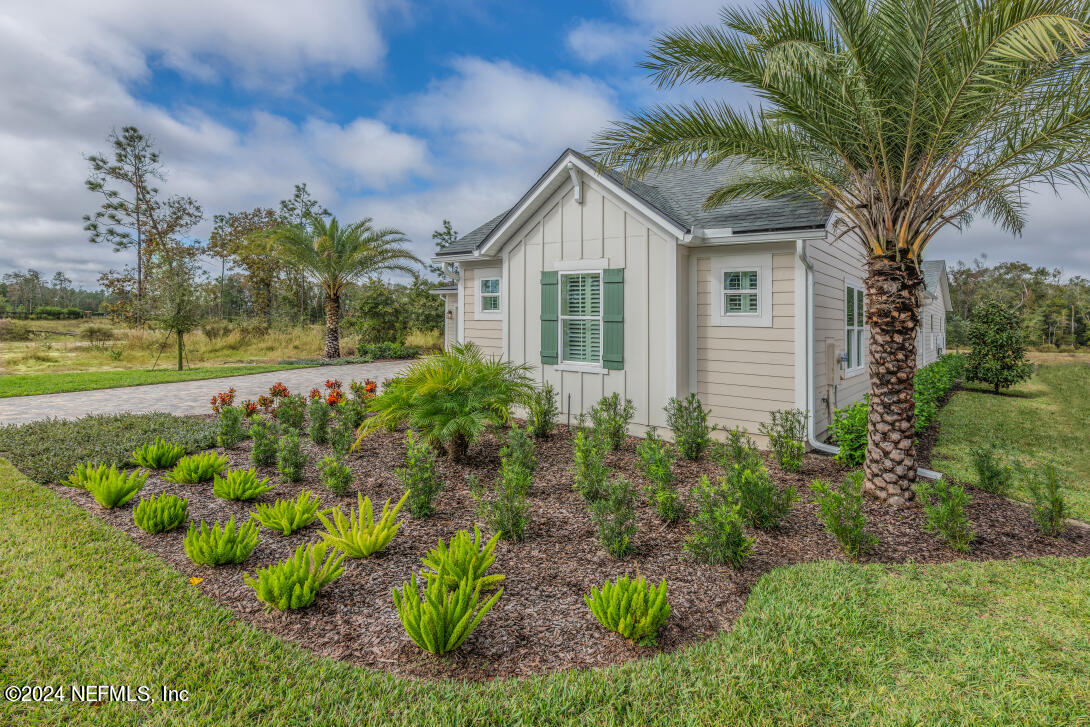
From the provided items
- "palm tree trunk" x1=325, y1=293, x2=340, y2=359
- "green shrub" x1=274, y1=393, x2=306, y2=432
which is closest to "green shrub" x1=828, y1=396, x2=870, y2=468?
"green shrub" x1=274, y1=393, x2=306, y2=432

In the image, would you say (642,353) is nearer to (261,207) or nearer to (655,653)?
(655,653)

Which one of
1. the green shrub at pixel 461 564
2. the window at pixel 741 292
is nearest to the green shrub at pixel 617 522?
the green shrub at pixel 461 564

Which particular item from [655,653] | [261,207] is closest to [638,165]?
[655,653]

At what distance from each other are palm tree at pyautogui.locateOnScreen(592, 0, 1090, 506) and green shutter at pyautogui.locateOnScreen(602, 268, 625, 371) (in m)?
2.12

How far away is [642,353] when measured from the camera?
7469 mm

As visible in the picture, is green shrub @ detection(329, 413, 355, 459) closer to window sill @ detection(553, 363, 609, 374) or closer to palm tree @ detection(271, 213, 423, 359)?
window sill @ detection(553, 363, 609, 374)

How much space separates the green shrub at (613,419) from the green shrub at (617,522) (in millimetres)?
1840

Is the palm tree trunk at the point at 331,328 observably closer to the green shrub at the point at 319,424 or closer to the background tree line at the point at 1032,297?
the green shrub at the point at 319,424

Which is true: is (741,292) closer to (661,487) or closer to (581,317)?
(581,317)

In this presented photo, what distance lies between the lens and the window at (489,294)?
9.95 m

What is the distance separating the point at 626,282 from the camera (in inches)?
297

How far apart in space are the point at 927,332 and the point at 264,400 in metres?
22.7

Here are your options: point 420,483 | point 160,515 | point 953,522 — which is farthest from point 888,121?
point 160,515

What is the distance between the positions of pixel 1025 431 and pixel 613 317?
843 cm
